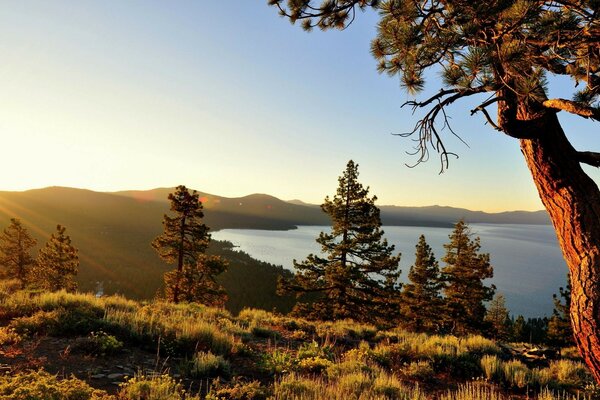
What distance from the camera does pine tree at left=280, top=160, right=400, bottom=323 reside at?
22.0 metres

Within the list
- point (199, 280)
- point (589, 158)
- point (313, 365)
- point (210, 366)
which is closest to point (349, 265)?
point (199, 280)

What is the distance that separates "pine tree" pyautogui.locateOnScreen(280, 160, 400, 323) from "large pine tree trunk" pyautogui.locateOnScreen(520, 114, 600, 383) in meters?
17.7

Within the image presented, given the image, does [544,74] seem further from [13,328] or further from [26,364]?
[13,328]

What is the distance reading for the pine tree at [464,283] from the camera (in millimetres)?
28391

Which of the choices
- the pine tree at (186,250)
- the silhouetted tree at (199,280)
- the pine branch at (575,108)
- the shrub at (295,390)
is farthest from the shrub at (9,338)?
the silhouetted tree at (199,280)

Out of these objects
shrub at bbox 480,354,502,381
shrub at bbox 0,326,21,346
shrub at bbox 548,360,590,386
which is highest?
shrub at bbox 0,326,21,346

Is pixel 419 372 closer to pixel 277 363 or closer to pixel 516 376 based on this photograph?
pixel 516 376

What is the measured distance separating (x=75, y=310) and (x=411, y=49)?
892cm

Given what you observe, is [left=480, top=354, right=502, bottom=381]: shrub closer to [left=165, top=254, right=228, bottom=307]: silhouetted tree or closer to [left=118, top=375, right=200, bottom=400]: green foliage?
[left=118, top=375, right=200, bottom=400]: green foliage

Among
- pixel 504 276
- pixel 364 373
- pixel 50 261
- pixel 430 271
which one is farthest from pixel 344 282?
pixel 504 276

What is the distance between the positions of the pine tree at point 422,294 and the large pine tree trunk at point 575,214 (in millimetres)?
26583

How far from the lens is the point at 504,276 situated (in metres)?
122

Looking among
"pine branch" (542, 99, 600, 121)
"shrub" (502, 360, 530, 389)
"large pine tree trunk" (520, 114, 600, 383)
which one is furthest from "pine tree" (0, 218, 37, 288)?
"pine branch" (542, 99, 600, 121)

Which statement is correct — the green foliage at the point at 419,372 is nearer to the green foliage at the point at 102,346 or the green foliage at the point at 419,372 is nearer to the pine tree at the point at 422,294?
the green foliage at the point at 102,346
